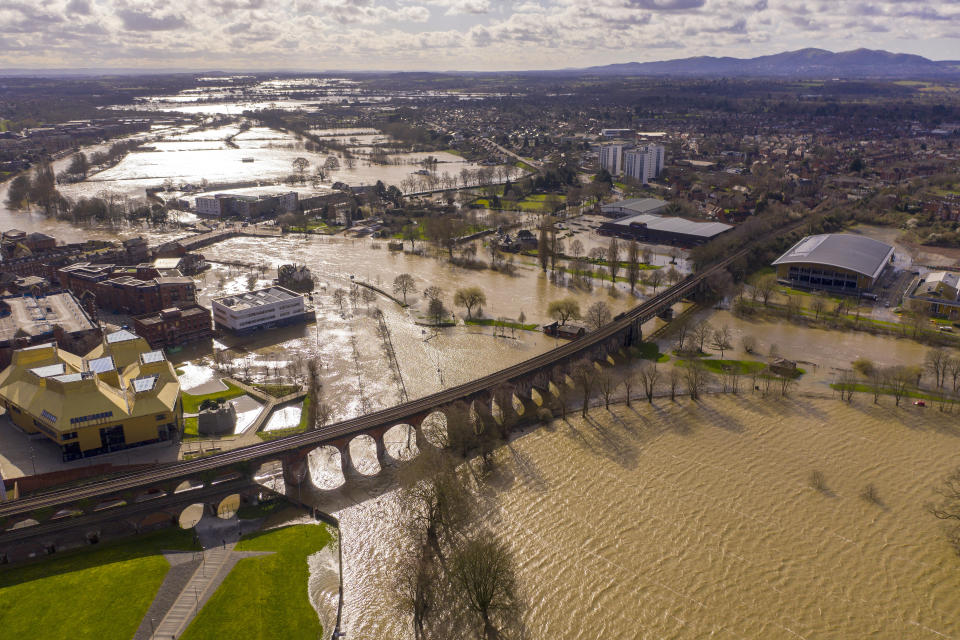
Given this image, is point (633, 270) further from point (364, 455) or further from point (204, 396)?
point (204, 396)

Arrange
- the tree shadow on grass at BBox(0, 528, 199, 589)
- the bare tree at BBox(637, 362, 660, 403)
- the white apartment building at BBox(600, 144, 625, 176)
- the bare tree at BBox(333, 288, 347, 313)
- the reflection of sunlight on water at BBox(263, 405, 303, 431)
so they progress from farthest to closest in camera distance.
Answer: the white apartment building at BBox(600, 144, 625, 176)
the bare tree at BBox(333, 288, 347, 313)
the bare tree at BBox(637, 362, 660, 403)
the reflection of sunlight on water at BBox(263, 405, 303, 431)
the tree shadow on grass at BBox(0, 528, 199, 589)

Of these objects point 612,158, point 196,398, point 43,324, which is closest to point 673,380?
point 196,398

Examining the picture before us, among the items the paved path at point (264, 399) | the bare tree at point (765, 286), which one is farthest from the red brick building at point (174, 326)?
the bare tree at point (765, 286)

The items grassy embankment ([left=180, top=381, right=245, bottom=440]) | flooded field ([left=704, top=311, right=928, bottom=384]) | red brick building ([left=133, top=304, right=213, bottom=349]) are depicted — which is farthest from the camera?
red brick building ([left=133, top=304, right=213, bottom=349])

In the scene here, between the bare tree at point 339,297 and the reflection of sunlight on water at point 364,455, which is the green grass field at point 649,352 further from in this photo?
the bare tree at point 339,297

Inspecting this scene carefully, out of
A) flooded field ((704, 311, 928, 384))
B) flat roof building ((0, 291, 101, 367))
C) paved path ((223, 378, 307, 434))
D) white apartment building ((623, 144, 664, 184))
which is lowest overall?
flooded field ((704, 311, 928, 384))

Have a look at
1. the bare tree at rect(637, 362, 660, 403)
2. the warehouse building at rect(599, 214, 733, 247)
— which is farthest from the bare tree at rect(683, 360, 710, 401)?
the warehouse building at rect(599, 214, 733, 247)

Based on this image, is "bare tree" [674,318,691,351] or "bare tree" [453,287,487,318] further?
"bare tree" [453,287,487,318]

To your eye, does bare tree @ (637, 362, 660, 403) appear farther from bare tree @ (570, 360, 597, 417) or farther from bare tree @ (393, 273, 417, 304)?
bare tree @ (393, 273, 417, 304)
